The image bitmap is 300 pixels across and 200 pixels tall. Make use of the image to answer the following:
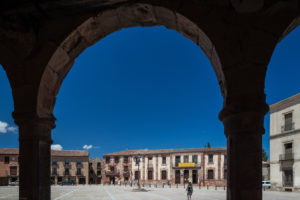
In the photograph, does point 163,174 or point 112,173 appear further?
point 112,173

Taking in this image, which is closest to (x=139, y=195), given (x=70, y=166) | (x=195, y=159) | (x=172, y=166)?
(x=195, y=159)

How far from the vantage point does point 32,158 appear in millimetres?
2854

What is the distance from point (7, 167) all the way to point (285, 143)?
3756cm

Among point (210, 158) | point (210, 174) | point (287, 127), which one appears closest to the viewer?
point (287, 127)

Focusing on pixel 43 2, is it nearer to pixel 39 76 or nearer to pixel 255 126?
pixel 39 76

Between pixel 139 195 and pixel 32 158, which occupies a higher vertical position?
pixel 32 158

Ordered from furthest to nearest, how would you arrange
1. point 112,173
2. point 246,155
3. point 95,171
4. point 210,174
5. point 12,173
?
1. point 95,171
2. point 112,173
3. point 12,173
4. point 210,174
5. point 246,155

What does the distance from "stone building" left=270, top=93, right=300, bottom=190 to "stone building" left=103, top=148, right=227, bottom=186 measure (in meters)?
14.1

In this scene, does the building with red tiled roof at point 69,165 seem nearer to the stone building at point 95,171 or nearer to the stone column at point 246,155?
the stone building at point 95,171

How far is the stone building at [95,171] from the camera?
4856cm

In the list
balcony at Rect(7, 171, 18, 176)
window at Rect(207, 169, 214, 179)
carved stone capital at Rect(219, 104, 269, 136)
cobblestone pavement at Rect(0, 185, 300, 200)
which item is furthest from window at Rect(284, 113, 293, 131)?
balcony at Rect(7, 171, 18, 176)

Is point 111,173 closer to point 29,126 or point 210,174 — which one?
point 210,174

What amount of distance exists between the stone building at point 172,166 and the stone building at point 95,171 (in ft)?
21.0

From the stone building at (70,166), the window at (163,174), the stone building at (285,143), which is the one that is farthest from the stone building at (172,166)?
the stone building at (285,143)
